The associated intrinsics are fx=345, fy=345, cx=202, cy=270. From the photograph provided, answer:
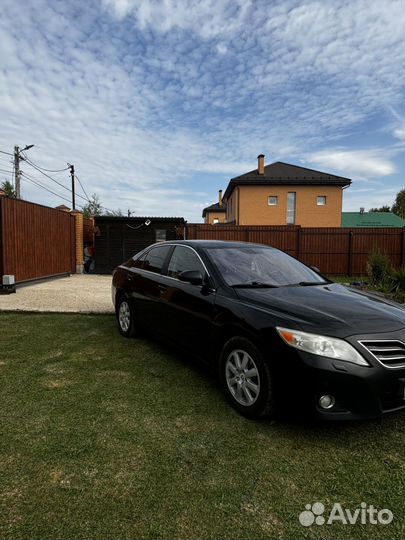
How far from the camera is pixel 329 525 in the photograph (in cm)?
175

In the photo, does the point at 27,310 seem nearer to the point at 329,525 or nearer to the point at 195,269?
the point at 195,269

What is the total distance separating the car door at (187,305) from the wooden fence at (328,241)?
11.5 metres

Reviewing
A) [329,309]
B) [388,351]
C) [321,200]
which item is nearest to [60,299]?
[329,309]

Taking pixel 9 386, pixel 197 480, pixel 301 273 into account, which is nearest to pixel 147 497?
pixel 197 480

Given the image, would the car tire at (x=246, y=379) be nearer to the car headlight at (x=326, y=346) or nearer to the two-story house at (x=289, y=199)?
the car headlight at (x=326, y=346)

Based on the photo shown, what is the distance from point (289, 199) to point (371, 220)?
13.3m

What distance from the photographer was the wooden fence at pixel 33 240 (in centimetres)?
938

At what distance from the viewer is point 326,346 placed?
89.8 inches

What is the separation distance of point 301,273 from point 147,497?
2.61 m

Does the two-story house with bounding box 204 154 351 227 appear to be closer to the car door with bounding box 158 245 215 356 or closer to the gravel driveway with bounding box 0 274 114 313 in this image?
the gravel driveway with bounding box 0 274 114 313

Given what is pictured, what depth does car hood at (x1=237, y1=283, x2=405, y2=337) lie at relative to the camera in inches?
93.4

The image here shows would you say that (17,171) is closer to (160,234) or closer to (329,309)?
(160,234)

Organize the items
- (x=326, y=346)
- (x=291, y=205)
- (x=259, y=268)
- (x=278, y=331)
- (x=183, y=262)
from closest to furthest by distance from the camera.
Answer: (x=326, y=346) → (x=278, y=331) → (x=259, y=268) → (x=183, y=262) → (x=291, y=205)

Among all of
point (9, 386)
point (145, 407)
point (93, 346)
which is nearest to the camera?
point (145, 407)
